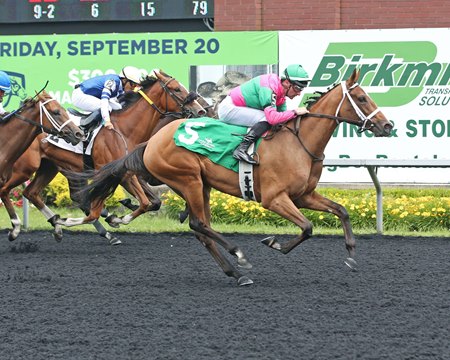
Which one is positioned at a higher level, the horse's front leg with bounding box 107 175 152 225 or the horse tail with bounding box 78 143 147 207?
the horse tail with bounding box 78 143 147 207

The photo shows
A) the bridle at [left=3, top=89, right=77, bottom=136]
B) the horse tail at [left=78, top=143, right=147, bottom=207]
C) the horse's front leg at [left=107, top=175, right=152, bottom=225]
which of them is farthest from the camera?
the horse's front leg at [left=107, top=175, right=152, bottom=225]

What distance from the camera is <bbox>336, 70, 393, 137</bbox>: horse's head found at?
6789 millimetres

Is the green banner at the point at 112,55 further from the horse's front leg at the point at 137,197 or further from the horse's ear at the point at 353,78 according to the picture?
the horse's ear at the point at 353,78

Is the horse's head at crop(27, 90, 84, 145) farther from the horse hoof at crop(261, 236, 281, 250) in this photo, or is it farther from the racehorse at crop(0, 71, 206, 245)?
the horse hoof at crop(261, 236, 281, 250)

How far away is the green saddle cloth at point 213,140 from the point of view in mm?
6758

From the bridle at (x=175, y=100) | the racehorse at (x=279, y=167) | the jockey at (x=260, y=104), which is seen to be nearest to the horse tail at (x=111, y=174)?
the racehorse at (x=279, y=167)

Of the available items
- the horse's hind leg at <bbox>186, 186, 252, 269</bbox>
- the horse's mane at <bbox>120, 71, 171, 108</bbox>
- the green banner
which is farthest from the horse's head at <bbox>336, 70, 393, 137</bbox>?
the green banner

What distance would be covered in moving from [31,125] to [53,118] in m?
0.24

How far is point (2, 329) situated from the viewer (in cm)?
513

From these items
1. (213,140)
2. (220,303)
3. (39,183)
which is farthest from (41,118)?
(220,303)

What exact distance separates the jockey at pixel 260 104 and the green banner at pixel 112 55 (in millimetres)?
5356

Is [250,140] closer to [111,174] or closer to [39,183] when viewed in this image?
[111,174]

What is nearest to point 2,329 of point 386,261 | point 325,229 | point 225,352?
point 225,352

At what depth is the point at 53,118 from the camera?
800 cm
